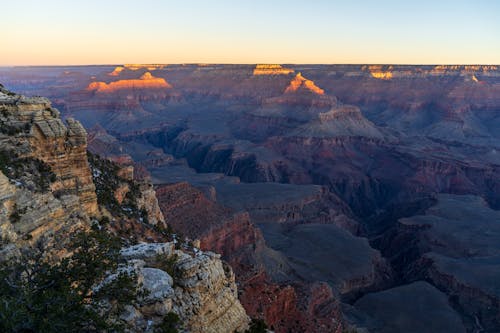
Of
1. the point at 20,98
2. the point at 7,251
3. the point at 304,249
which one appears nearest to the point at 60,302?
the point at 7,251

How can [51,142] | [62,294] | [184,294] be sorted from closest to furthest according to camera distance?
[62,294], [184,294], [51,142]

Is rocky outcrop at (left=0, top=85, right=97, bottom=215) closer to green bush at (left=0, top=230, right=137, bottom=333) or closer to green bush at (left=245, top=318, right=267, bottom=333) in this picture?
green bush at (left=0, top=230, right=137, bottom=333)

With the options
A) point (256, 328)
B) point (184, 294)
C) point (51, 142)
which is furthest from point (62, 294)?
point (51, 142)

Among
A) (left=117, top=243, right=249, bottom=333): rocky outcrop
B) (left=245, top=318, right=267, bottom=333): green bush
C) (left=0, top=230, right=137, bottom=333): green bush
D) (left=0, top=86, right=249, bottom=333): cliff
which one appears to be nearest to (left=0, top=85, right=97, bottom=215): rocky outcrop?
(left=0, top=86, right=249, bottom=333): cliff

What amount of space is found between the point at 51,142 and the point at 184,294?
480 inches

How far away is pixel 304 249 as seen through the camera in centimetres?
7019

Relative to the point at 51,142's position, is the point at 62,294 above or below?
below

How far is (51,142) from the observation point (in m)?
23.9

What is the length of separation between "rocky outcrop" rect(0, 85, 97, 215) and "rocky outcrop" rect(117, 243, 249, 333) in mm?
6158

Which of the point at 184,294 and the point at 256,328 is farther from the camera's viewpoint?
the point at 256,328

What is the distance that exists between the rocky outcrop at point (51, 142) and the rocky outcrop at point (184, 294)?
6158mm

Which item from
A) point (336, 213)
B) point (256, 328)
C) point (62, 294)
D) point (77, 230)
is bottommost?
point (336, 213)

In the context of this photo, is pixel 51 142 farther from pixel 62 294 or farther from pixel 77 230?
pixel 62 294

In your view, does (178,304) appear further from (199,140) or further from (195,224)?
(199,140)
